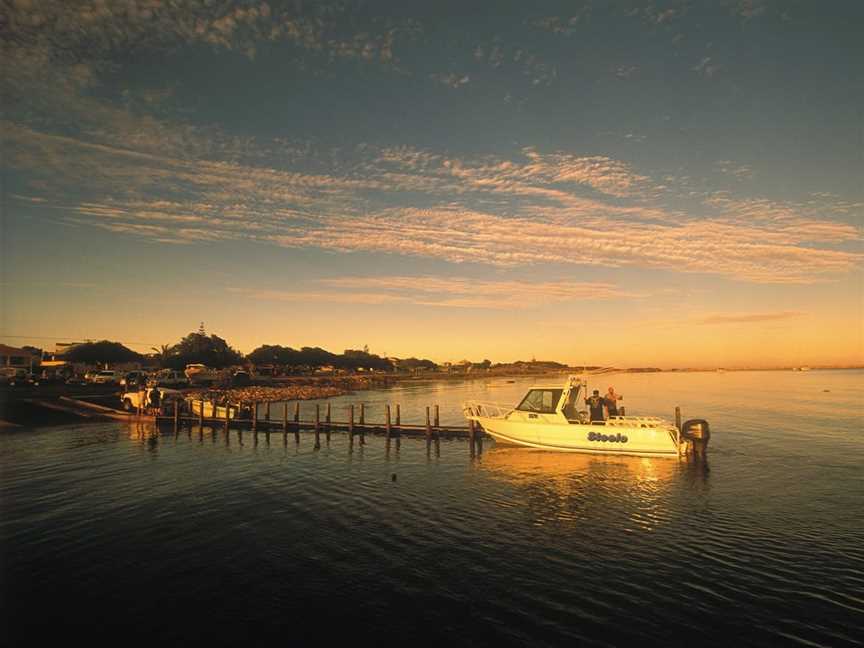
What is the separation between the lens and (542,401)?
27328 mm

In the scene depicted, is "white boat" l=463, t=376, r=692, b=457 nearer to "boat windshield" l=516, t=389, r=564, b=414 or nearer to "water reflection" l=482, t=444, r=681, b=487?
"boat windshield" l=516, t=389, r=564, b=414

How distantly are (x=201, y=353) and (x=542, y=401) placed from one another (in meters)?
89.7

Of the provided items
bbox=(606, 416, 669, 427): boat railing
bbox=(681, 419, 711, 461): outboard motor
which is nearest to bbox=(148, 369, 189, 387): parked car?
bbox=(606, 416, 669, 427): boat railing

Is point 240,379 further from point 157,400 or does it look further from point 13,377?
point 157,400

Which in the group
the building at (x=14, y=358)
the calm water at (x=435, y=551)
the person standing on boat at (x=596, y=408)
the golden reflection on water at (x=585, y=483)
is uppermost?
the building at (x=14, y=358)

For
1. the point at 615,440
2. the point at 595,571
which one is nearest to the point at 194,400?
the point at 615,440

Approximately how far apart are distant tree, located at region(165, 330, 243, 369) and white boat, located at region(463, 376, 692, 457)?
277 ft

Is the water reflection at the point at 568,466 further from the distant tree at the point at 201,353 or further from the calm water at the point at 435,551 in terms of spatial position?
the distant tree at the point at 201,353

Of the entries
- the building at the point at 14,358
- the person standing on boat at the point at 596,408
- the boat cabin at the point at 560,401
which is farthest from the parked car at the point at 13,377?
the person standing on boat at the point at 596,408

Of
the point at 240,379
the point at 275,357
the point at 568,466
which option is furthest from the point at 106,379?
the point at 568,466

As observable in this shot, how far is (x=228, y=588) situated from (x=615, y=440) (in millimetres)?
20619

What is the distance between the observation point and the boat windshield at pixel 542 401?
26859 mm

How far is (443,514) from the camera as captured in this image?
55.4 feet

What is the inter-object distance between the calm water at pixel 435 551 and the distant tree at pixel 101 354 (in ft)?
245
